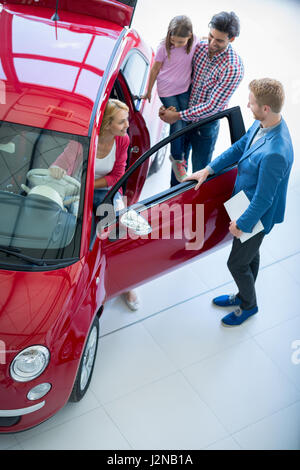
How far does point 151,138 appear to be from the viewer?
453 cm

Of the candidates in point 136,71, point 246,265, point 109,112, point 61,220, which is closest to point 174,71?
point 136,71

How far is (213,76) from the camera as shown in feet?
13.6

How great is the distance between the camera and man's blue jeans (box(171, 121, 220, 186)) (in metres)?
4.37

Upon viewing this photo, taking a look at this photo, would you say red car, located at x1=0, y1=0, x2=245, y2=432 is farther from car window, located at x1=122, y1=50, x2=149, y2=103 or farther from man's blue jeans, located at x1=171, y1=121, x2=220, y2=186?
man's blue jeans, located at x1=171, y1=121, x2=220, y2=186

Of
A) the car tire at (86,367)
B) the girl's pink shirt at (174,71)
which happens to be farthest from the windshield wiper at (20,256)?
the girl's pink shirt at (174,71)

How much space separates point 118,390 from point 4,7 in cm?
254

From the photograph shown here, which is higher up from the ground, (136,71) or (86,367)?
(136,71)

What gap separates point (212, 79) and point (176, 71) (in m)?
0.29

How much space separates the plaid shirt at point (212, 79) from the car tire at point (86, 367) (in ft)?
5.65

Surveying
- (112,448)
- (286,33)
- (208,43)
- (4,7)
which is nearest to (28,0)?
(4,7)

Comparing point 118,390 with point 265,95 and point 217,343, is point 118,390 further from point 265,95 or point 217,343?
point 265,95

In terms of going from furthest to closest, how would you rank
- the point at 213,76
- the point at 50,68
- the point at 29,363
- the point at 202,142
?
the point at 202,142 → the point at 213,76 → the point at 50,68 → the point at 29,363

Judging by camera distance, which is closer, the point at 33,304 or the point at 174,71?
the point at 33,304

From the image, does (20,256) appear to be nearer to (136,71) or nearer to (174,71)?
(136,71)
